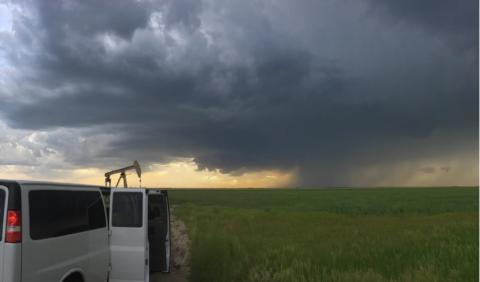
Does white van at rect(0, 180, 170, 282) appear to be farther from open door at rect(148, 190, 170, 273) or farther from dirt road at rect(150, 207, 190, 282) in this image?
dirt road at rect(150, 207, 190, 282)

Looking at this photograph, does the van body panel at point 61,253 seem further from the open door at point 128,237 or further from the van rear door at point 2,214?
the open door at point 128,237

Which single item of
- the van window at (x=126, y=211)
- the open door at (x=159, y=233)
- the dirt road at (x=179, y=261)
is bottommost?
the dirt road at (x=179, y=261)

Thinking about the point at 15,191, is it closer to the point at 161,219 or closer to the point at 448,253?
the point at 161,219

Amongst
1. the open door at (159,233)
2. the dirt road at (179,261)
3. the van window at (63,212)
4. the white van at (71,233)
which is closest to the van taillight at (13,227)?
the white van at (71,233)

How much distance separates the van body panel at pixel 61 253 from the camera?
229 inches

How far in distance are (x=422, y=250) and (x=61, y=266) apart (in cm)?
1083

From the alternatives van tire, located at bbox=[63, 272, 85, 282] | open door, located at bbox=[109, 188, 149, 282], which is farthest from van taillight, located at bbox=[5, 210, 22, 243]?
open door, located at bbox=[109, 188, 149, 282]

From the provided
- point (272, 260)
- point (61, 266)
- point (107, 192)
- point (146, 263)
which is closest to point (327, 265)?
point (272, 260)

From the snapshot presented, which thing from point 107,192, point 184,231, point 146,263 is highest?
point 107,192

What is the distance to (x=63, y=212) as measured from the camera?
681cm

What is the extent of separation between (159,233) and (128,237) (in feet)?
9.03

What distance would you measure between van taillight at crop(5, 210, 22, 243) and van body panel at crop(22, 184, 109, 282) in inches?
2.7

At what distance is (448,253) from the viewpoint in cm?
1283

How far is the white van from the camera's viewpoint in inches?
224
